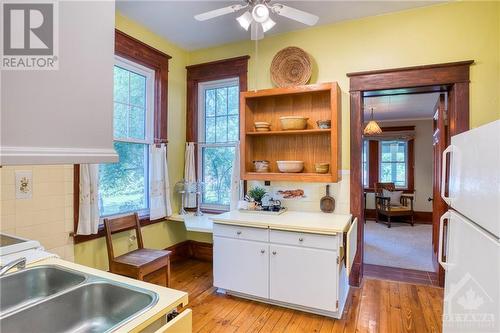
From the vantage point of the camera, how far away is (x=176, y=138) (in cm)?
376

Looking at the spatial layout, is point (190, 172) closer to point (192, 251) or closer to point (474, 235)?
point (192, 251)

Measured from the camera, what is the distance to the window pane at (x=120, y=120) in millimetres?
3008

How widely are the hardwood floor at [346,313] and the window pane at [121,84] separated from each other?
2074mm

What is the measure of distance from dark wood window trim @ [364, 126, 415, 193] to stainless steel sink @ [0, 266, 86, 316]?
7.07 meters

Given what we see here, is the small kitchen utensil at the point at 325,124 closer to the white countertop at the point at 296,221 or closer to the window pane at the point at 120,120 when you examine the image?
the white countertop at the point at 296,221

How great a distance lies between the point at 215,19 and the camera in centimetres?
304

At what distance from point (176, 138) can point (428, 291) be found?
3344mm

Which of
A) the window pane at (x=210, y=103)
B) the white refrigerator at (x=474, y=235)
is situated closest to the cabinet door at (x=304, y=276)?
the white refrigerator at (x=474, y=235)

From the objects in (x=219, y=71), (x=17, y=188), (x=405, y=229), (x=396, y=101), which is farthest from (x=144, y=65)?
(x=405, y=229)

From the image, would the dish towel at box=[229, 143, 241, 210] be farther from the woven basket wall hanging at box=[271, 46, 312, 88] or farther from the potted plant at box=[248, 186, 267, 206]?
the woven basket wall hanging at box=[271, 46, 312, 88]

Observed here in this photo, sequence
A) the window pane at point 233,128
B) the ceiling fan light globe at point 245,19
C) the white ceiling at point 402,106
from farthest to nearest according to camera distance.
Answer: the white ceiling at point 402,106 → the window pane at point 233,128 → the ceiling fan light globe at point 245,19

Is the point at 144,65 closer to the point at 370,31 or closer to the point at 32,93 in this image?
the point at 370,31

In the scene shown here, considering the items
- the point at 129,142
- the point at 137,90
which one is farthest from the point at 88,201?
the point at 137,90

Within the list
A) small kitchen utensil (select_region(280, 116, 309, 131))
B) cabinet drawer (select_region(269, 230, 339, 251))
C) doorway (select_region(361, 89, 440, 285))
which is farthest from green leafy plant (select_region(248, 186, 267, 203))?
doorway (select_region(361, 89, 440, 285))
